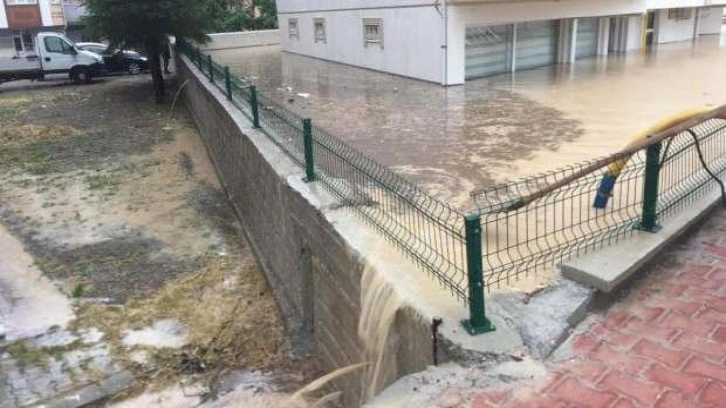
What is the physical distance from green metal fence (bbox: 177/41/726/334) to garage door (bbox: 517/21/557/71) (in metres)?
9.59

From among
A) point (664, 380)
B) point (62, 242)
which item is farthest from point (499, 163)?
point (62, 242)

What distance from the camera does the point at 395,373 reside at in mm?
4266

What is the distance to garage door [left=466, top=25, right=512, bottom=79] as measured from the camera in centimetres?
1494

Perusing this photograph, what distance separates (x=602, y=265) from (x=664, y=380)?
38.9 inches

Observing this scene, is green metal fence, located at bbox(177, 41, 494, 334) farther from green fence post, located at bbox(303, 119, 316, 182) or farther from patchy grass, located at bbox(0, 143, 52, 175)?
patchy grass, located at bbox(0, 143, 52, 175)

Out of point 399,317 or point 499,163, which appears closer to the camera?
point 399,317

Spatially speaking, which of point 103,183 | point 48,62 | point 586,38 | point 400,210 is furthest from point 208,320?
point 48,62

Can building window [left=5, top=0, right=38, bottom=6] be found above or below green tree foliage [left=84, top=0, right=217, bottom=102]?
above

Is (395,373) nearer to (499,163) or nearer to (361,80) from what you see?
(499,163)

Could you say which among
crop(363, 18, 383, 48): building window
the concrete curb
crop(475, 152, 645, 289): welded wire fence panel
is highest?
crop(363, 18, 383, 48): building window

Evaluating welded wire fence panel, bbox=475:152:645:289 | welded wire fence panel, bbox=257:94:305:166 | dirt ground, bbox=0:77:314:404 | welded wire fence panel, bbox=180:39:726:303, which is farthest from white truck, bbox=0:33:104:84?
welded wire fence panel, bbox=475:152:645:289

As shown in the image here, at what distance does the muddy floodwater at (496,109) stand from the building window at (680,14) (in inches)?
141

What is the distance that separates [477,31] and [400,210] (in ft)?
34.0

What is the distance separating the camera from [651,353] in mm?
3535
